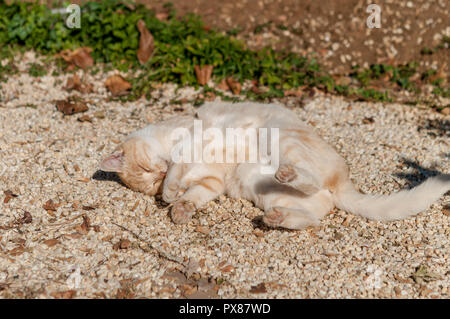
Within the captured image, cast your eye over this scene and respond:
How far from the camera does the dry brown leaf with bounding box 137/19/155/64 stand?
20.5ft

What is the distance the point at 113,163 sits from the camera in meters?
4.19

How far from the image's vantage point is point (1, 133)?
16.3 feet

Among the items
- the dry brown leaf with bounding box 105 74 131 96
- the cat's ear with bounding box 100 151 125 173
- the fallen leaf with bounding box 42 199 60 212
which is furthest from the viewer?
the dry brown leaf with bounding box 105 74 131 96

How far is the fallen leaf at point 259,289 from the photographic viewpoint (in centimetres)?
317

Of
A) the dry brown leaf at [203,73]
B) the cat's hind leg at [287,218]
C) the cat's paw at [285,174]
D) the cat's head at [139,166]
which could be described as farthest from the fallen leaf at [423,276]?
the dry brown leaf at [203,73]

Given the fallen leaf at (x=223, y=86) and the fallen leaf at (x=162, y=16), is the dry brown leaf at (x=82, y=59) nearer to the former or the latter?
the fallen leaf at (x=162, y=16)

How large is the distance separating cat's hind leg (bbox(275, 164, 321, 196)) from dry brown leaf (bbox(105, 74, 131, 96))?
9.73 ft

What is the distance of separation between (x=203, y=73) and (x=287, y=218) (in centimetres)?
287

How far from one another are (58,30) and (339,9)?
3656mm

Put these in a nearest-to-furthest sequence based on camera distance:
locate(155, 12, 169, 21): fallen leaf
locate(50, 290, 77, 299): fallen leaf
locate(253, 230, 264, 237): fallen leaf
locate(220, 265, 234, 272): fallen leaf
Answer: locate(50, 290, 77, 299): fallen leaf → locate(220, 265, 234, 272): fallen leaf → locate(253, 230, 264, 237): fallen leaf → locate(155, 12, 169, 21): fallen leaf

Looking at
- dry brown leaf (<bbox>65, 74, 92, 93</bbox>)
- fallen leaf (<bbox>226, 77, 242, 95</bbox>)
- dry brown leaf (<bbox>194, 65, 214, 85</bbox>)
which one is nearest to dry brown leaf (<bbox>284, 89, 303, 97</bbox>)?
fallen leaf (<bbox>226, 77, 242, 95</bbox>)

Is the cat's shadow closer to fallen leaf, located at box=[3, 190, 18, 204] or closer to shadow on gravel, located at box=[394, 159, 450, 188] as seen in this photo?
shadow on gravel, located at box=[394, 159, 450, 188]

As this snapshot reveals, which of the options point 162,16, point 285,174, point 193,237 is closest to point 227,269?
point 193,237

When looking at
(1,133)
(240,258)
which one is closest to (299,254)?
(240,258)
